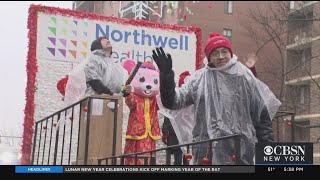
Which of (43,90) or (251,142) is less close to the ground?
(43,90)

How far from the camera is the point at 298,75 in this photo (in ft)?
16.9

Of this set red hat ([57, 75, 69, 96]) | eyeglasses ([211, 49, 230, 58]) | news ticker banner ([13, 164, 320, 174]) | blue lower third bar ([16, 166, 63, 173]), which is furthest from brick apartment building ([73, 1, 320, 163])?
blue lower third bar ([16, 166, 63, 173])

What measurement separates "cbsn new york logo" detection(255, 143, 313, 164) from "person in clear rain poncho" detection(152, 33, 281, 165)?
Answer: 23 cm

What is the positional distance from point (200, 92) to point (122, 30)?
6.51 feet

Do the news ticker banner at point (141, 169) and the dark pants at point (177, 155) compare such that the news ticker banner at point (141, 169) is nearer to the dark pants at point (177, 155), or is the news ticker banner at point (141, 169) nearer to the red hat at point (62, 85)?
the dark pants at point (177, 155)

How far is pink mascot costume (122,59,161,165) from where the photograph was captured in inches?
173

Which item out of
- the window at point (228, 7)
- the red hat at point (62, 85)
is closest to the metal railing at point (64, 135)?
the red hat at point (62, 85)

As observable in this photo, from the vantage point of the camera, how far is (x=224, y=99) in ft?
10.9

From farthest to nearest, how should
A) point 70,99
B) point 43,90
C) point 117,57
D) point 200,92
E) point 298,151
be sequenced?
1. point 117,57
2. point 43,90
3. point 70,99
4. point 200,92
5. point 298,151

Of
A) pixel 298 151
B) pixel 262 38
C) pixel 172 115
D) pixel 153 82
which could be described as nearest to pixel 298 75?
pixel 153 82

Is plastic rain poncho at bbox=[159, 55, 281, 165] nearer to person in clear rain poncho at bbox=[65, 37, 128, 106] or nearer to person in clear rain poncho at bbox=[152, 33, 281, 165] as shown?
person in clear rain poncho at bbox=[152, 33, 281, 165]

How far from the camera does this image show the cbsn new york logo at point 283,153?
290 centimetres

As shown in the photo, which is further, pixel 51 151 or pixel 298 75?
pixel 298 75

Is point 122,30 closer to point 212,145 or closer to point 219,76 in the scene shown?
point 219,76
